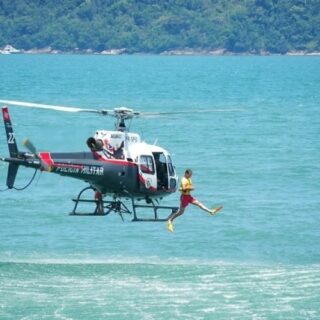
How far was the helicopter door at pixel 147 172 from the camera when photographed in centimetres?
4153

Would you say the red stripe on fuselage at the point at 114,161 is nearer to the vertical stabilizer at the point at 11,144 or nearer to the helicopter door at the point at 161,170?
the helicopter door at the point at 161,170

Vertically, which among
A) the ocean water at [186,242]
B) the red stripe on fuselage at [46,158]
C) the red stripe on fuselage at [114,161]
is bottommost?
the ocean water at [186,242]

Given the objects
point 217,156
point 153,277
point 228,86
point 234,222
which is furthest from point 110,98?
point 153,277

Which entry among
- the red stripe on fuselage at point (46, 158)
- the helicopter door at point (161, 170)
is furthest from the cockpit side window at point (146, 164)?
the red stripe on fuselage at point (46, 158)

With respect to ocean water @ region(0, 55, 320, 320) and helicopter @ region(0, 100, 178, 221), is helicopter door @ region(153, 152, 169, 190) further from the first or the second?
ocean water @ region(0, 55, 320, 320)

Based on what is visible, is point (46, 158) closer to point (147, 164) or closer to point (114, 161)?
point (114, 161)

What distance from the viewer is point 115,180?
41.1m

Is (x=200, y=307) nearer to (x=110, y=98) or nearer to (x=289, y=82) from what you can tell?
(x=110, y=98)

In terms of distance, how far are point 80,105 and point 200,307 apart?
77.4 m

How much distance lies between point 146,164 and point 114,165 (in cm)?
99

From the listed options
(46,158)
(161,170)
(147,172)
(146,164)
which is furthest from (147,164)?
(46,158)

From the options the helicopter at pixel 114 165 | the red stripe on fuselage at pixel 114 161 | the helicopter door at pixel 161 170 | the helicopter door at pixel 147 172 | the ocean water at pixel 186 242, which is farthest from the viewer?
the helicopter door at pixel 161 170

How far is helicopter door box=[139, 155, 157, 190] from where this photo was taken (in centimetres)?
4153

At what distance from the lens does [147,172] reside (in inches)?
1640
